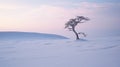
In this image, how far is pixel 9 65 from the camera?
4.15 meters

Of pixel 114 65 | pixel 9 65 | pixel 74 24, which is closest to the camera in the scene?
pixel 114 65

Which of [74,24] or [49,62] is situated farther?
[74,24]

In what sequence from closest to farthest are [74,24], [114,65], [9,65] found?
[114,65] < [9,65] < [74,24]

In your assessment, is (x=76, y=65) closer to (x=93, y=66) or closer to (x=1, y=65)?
(x=93, y=66)

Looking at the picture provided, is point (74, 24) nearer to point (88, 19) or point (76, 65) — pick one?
point (88, 19)

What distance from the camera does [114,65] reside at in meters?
3.83

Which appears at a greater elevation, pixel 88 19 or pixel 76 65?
pixel 88 19

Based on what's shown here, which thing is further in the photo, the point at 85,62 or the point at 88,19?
the point at 88,19

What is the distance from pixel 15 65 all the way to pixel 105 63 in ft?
6.89

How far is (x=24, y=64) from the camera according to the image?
4246 mm

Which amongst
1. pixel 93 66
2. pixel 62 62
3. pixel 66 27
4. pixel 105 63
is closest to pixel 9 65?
pixel 62 62

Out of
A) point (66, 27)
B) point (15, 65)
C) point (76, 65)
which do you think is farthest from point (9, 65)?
point (66, 27)

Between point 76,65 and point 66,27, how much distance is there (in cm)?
889

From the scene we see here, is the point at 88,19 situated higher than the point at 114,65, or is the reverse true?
the point at 88,19
